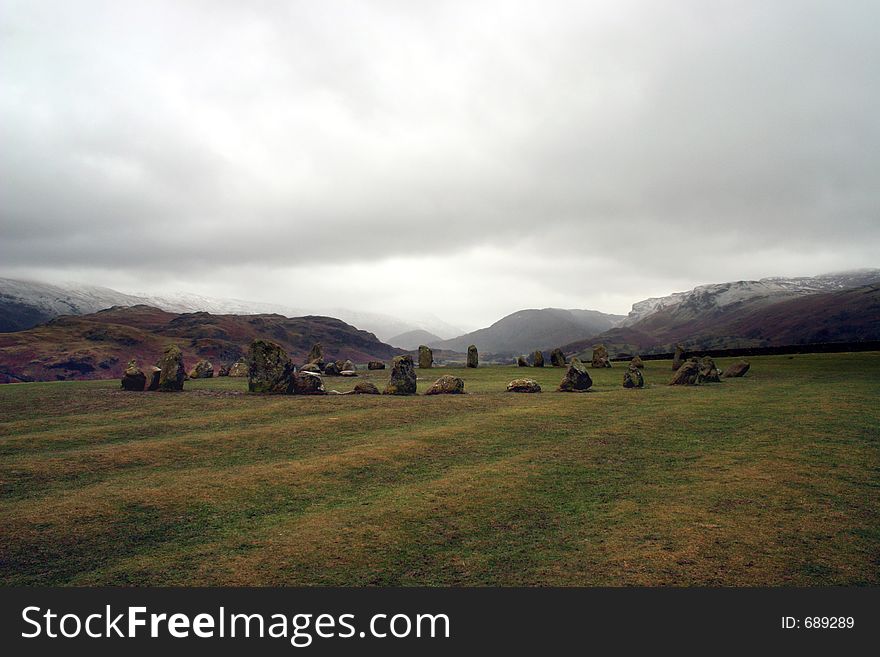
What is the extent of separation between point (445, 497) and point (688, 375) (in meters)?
28.3

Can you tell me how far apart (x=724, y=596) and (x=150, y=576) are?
333 inches

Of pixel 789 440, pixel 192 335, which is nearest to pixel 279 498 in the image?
pixel 789 440

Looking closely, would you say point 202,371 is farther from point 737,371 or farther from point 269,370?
point 737,371

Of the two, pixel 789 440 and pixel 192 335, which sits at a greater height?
pixel 192 335

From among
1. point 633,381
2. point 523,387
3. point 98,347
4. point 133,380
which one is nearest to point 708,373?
point 633,381

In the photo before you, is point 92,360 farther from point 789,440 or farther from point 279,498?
point 789,440

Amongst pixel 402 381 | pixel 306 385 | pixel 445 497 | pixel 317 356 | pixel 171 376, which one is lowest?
pixel 445 497

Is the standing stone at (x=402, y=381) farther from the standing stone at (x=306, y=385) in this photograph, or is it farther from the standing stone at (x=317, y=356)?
the standing stone at (x=317, y=356)

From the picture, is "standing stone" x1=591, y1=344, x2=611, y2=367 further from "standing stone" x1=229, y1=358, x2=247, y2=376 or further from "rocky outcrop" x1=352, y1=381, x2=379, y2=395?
"standing stone" x1=229, y1=358, x2=247, y2=376

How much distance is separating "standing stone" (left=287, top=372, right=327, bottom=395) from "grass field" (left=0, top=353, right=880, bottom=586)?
8.53 metres

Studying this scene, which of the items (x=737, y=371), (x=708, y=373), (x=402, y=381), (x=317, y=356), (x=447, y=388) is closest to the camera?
(x=402, y=381)

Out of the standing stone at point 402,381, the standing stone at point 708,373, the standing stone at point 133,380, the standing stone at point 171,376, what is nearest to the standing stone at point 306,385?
the standing stone at point 402,381

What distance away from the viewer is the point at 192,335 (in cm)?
13825

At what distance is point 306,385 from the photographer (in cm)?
3041
